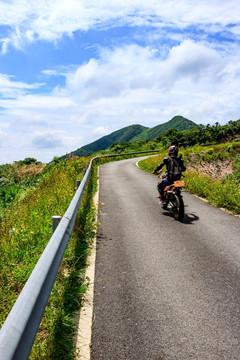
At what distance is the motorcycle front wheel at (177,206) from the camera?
22.9ft

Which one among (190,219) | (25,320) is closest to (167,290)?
(25,320)

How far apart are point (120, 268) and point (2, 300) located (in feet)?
6.01

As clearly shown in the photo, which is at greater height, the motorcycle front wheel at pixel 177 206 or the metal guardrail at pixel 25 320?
the metal guardrail at pixel 25 320

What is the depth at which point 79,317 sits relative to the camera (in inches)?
120

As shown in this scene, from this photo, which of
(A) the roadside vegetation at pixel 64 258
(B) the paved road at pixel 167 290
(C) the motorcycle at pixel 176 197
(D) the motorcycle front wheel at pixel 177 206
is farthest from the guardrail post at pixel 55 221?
(D) the motorcycle front wheel at pixel 177 206

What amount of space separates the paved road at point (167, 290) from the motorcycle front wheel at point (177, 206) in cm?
21

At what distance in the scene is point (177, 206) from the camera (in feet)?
23.5

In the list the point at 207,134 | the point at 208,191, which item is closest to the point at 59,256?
the point at 208,191

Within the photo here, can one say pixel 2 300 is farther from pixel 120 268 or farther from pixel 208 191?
pixel 208 191

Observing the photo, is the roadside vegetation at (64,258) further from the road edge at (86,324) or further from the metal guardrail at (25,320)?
the metal guardrail at (25,320)

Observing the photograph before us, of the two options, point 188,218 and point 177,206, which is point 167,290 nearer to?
point 177,206

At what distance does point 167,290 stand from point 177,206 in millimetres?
3737

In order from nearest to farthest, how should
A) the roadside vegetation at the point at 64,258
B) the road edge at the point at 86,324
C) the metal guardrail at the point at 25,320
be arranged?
1. the metal guardrail at the point at 25,320
2. the road edge at the point at 86,324
3. the roadside vegetation at the point at 64,258

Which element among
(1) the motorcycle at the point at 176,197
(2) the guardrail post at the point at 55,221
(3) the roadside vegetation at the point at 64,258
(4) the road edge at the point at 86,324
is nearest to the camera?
(4) the road edge at the point at 86,324
